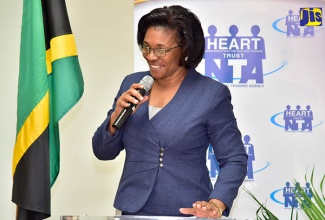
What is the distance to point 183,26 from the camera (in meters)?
2.88

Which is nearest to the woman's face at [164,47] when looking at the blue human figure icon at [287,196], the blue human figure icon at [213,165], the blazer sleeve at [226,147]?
the blazer sleeve at [226,147]

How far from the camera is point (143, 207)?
282 centimetres

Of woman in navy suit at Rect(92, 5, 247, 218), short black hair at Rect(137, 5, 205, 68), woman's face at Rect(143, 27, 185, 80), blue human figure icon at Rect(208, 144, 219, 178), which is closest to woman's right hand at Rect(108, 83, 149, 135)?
woman in navy suit at Rect(92, 5, 247, 218)

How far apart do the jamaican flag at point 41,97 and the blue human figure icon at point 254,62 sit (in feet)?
7.23

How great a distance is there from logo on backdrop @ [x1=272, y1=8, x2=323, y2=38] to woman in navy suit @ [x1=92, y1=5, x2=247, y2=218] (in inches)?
98.9

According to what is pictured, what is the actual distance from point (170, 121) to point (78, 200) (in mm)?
2968

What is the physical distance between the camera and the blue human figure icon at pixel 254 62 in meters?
5.28

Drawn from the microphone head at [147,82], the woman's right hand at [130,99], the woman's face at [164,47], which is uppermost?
the woman's face at [164,47]

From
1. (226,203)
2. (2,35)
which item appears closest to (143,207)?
(226,203)

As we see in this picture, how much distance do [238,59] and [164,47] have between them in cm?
252

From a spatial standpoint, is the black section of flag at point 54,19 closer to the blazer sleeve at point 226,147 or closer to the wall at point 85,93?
the blazer sleeve at point 226,147

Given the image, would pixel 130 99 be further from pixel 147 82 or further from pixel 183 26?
pixel 183 26

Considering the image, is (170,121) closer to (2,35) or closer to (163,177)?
(163,177)

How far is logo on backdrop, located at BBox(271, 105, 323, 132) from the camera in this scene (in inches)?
207
